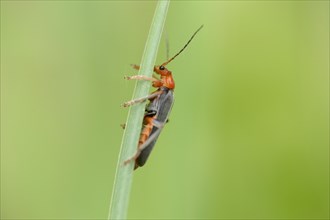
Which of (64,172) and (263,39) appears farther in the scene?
(263,39)

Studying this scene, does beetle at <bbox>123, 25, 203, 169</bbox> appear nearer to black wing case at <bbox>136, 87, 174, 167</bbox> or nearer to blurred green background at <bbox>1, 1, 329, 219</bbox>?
black wing case at <bbox>136, 87, 174, 167</bbox>

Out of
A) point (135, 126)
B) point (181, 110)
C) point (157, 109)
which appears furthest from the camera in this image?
point (181, 110)

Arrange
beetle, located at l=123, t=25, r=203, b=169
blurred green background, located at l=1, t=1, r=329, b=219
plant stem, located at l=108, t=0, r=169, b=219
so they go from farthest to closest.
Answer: blurred green background, located at l=1, t=1, r=329, b=219, beetle, located at l=123, t=25, r=203, b=169, plant stem, located at l=108, t=0, r=169, b=219

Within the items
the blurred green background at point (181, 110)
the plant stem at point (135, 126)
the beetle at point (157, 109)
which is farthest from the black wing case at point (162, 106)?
the plant stem at point (135, 126)

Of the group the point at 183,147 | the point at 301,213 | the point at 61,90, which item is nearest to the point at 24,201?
the point at 61,90

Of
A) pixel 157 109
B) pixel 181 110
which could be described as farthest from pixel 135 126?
pixel 181 110

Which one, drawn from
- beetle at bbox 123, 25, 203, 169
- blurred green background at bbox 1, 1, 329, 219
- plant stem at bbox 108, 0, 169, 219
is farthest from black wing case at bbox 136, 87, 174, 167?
plant stem at bbox 108, 0, 169, 219

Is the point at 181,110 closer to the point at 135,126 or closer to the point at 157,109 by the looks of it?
the point at 157,109

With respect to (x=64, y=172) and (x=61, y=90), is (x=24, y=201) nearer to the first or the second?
(x=64, y=172)
